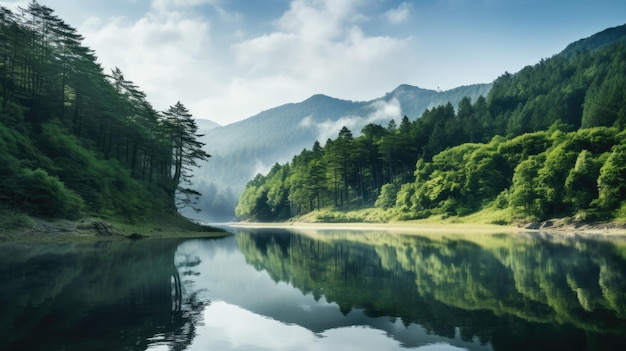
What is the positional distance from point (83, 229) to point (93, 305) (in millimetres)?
33776

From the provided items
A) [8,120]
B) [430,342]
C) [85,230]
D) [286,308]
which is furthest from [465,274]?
[8,120]

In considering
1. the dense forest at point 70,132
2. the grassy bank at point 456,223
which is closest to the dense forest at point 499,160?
the grassy bank at point 456,223

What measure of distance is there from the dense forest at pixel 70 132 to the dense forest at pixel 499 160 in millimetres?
56142

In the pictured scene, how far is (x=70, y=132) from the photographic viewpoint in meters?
59.2

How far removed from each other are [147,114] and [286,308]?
67.9 m

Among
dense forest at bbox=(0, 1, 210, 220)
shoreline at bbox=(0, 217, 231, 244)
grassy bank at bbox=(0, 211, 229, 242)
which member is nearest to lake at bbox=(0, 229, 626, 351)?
shoreline at bbox=(0, 217, 231, 244)

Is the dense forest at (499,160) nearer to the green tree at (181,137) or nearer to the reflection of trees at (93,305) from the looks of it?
the green tree at (181,137)

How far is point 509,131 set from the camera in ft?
392

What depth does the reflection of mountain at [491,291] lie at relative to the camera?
10859mm

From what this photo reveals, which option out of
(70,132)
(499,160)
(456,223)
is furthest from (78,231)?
(499,160)

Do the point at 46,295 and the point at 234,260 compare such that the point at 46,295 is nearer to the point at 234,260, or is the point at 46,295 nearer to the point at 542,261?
the point at 234,260

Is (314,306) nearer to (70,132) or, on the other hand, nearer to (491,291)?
(491,291)

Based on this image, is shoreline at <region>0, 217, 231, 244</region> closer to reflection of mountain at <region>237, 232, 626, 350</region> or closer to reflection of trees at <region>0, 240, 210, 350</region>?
reflection of trees at <region>0, 240, 210, 350</region>

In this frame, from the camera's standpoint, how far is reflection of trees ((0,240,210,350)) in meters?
10.1
